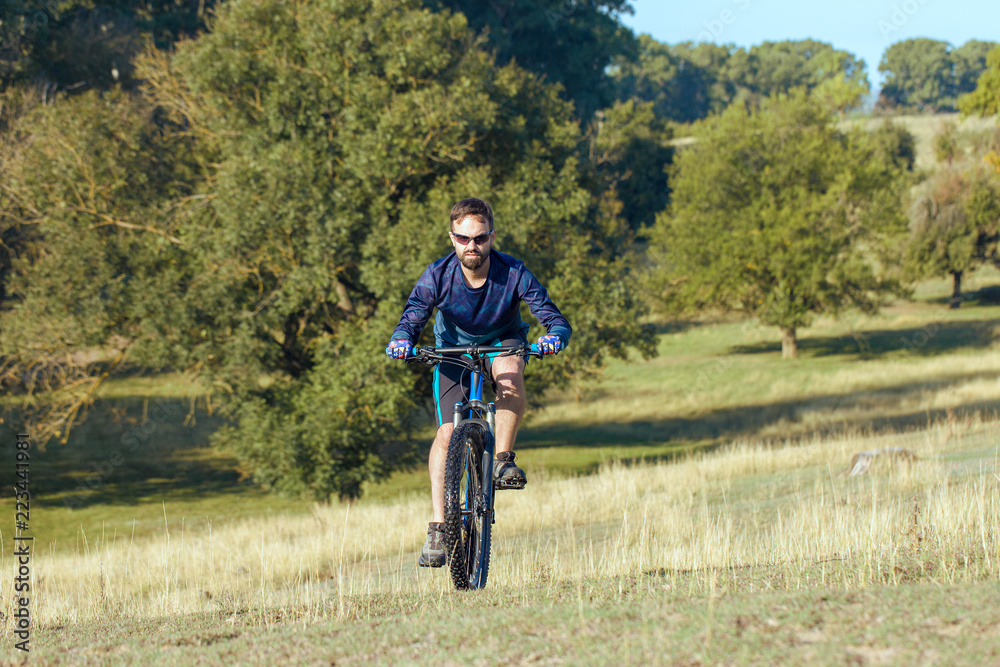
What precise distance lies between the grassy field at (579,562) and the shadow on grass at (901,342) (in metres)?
14.6

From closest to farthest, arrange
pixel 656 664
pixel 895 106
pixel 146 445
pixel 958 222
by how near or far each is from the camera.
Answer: pixel 656 664 → pixel 146 445 → pixel 958 222 → pixel 895 106

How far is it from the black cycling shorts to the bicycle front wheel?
276 mm

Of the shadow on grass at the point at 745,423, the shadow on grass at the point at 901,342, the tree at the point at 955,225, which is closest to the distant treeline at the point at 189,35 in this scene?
the shadow on grass at the point at 745,423

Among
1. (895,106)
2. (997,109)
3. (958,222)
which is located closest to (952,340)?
(958,222)

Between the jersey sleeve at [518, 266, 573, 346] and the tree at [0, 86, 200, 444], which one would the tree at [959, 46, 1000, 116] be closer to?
the tree at [0, 86, 200, 444]

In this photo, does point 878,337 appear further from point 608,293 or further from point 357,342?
point 357,342

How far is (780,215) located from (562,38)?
13.1m

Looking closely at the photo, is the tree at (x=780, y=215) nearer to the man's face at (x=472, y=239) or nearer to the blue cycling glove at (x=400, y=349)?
the man's face at (x=472, y=239)

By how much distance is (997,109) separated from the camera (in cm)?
2823

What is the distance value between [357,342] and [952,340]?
3529 centimetres

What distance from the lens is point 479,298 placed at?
5641 mm

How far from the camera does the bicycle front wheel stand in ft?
17.5

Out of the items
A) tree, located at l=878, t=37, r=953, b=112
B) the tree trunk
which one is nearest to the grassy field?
the tree trunk

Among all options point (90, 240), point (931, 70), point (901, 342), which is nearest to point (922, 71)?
point (931, 70)
